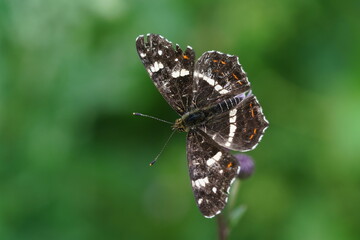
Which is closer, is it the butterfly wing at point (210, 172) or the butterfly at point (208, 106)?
the butterfly wing at point (210, 172)

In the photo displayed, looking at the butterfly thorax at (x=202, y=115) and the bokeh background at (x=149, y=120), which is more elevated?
the bokeh background at (x=149, y=120)

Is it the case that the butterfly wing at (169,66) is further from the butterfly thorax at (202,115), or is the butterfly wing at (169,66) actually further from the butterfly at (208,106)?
the butterfly thorax at (202,115)

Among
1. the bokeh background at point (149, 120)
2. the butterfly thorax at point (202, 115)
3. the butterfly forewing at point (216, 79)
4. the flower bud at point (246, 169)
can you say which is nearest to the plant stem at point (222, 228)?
the flower bud at point (246, 169)

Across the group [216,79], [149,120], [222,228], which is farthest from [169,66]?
[149,120]

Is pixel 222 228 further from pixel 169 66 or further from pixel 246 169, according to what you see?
pixel 169 66

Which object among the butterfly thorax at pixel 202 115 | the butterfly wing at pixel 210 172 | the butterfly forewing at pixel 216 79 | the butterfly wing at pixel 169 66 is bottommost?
the butterfly wing at pixel 210 172

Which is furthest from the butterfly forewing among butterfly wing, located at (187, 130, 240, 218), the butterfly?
butterfly wing, located at (187, 130, 240, 218)

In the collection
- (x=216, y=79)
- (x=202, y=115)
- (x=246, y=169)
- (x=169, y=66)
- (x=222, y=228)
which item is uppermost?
(x=169, y=66)

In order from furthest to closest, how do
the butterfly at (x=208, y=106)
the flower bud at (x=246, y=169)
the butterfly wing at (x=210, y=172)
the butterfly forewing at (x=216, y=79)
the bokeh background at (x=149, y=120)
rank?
the bokeh background at (x=149, y=120), the flower bud at (x=246, y=169), the butterfly forewing at (x=216, y=79), the butterfly at (x=208, y=106), the butterfly wing at (x=210, y=172)
